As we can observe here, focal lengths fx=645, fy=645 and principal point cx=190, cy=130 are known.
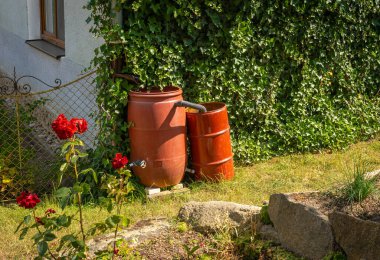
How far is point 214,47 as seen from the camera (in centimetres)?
667

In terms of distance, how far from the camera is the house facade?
24.2ft

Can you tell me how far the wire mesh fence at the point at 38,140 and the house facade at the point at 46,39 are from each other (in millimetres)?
329

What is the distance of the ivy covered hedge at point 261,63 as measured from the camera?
20.4 ft

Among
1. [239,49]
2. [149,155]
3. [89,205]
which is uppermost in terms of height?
[239,49]

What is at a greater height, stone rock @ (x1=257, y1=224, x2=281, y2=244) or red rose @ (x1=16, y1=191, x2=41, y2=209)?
red rose @ (x1=16, y1=191, x2=41, y2=209)

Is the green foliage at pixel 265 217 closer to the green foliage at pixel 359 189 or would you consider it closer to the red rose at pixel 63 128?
the green foliage at pixel 359 189

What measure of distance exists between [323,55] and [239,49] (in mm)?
1351

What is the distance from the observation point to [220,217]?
4746 mm

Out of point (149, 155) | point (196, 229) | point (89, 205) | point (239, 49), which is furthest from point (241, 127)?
point (196, 229)

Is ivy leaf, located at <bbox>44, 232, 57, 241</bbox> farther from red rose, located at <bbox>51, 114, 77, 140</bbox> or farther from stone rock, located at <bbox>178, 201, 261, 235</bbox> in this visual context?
stone rock, located at <bbox>178, 201, 261, 235</bbox>

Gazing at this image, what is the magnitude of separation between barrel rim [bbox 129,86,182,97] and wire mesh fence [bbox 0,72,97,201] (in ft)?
1.79

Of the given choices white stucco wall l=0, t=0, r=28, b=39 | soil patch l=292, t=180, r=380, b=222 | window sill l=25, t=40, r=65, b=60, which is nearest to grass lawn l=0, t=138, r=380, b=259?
soil patch l=292, t=180, r=380, b=222

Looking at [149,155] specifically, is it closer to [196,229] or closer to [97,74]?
[97,74]

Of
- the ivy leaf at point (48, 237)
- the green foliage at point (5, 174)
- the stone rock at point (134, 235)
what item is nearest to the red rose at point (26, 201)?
the ivy leaf at point (48, 237)
